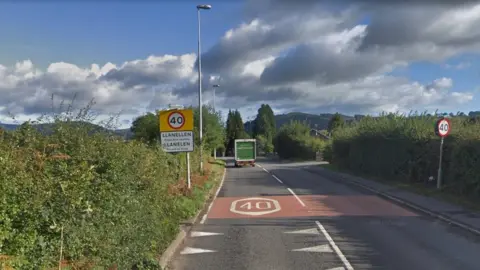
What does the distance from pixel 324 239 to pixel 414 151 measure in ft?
46.7

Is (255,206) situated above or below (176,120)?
below

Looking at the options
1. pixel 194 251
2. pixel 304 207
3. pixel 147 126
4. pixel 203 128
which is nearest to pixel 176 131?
pixel 304 207

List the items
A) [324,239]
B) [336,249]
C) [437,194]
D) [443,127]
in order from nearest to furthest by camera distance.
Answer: [336,249]
[324,239]
[437,194]
[443,127]

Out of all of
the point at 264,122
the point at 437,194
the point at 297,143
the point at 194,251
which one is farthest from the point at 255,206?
the point at 264,122

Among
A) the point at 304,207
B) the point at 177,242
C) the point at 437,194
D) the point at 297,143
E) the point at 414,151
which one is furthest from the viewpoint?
the point at 297,143

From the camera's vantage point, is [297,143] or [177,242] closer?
[177,242]

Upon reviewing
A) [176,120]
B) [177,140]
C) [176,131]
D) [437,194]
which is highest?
[176,120]

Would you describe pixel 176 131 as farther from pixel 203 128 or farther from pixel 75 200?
pixel 203 128

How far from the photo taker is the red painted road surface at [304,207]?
15.4 m

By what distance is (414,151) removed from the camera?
23.7 metres

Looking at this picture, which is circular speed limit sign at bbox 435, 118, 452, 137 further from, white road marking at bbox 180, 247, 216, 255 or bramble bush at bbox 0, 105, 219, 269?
bramble bush at bbox 0, 105, 219, 269

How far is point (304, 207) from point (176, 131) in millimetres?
5181

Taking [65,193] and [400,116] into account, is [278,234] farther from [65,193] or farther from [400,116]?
[400,116]

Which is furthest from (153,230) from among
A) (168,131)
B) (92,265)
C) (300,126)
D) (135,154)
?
(300,126)
